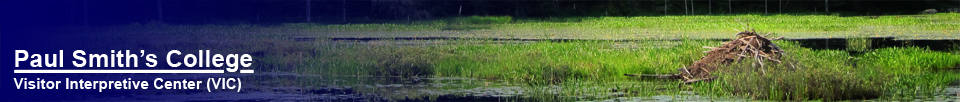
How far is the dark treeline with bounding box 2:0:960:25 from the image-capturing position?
2019 inches

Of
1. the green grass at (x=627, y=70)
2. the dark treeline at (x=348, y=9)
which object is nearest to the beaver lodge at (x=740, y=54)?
the green grass at (x=627, y=70)

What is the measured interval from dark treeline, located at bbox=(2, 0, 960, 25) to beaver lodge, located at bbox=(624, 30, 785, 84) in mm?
38004

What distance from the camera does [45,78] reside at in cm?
1193

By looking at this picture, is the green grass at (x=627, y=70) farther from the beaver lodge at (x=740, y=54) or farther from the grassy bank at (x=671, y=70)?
the beaver lodge at (x=740, y=54)

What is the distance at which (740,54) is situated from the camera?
31.1 feet

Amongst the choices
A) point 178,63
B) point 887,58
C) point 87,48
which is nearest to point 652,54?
point 887,58

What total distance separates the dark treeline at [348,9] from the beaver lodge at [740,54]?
3800 centimetres

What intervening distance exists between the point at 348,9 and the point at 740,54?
49080 mm

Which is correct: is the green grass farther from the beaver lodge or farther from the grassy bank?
the beaver lodge

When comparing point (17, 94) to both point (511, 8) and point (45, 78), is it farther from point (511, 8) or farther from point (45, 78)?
point (511, 8)

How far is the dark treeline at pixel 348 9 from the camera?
51281 mm

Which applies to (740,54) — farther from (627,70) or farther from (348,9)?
(348,9)

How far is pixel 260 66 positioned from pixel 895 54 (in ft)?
25.5

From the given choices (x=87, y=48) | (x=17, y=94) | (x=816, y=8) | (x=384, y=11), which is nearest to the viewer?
(x=17, y=94)
